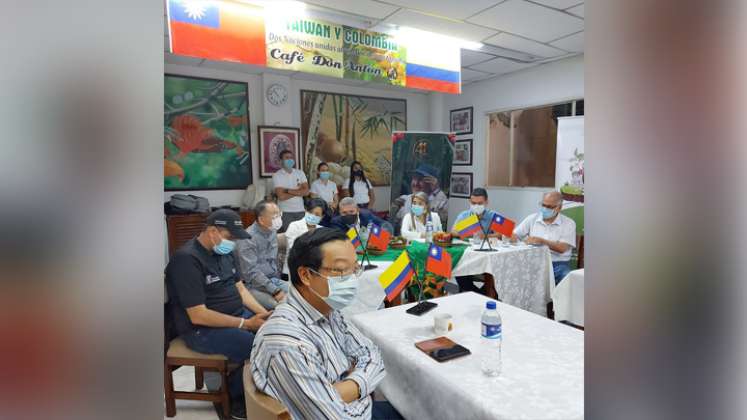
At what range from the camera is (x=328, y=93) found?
6.16 metres

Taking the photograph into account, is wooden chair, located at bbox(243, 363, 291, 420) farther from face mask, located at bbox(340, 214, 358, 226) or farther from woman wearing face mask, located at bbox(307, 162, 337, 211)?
woman wearing face mask, located at bbox(307, 162, 337, 211)

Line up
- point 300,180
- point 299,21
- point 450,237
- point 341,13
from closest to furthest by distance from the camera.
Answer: point 299,21
point 341,13
point 450,237
point 300,180

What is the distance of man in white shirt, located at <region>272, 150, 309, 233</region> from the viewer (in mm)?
5215

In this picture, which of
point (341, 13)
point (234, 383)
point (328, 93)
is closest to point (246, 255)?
point (234, 383)

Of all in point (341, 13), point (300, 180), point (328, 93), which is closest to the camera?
point (341, 13)

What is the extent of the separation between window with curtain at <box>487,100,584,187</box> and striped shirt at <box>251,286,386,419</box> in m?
4.82

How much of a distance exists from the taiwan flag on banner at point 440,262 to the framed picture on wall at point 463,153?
4.68m

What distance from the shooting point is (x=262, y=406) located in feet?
3.65

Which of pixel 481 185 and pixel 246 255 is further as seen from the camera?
pixel 481 185

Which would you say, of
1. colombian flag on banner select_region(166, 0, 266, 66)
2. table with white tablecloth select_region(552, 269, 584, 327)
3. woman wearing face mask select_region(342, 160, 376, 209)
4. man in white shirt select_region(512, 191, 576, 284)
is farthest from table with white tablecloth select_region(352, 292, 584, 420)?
woman wearing face mask select_region(342, 160, 376, 209)

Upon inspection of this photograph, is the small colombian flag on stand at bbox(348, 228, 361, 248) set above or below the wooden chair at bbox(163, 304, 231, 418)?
above
